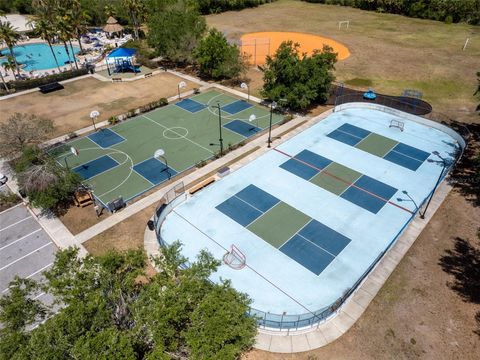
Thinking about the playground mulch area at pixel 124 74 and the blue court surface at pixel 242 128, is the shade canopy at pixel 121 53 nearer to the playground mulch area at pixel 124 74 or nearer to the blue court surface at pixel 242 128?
the playground mulch area at pixel 124 74

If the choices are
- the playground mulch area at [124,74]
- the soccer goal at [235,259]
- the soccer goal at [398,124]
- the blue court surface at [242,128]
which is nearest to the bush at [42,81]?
the playground mulch area at [124,74]

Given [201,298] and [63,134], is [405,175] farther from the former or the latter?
[63,134]

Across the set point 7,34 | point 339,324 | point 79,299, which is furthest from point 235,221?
point 7,34

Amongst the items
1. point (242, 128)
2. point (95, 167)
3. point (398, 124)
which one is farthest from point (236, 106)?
point (398, 124)

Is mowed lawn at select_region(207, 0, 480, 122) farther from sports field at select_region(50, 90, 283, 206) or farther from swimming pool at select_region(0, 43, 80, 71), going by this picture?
swimming pool at select_region(0, 43, 80, 71)

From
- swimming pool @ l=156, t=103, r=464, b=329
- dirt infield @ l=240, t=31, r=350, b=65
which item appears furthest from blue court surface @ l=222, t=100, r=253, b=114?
dirt infield @ l=240, t=31, r=350, b=65
